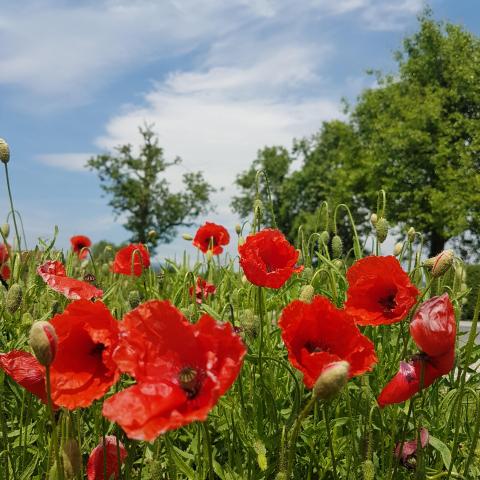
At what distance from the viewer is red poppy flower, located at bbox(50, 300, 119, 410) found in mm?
1207

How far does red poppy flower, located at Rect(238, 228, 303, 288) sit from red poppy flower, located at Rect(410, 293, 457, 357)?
0.47 meters

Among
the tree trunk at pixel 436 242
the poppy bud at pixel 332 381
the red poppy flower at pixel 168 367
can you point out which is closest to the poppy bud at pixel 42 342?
the red poppy flower at pixel 168 367

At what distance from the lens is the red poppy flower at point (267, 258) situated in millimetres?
1657

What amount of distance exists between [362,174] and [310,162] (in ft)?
26.5

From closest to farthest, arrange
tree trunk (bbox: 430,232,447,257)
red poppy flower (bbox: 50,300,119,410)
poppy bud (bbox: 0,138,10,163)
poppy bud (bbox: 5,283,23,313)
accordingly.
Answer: red poppy flower (bbox: 50,300,119,410)
poppy bud (bbox: 5,283,23,313)
poppy bud (bbox: 0,138,10,163)
tree trunk (bbox: 430,232,447,257)

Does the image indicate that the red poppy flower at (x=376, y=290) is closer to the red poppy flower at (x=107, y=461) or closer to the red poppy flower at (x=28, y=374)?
the red poppy flower at (x=107, y=461)

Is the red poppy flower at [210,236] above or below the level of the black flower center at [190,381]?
below

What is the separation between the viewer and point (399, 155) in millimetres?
23828

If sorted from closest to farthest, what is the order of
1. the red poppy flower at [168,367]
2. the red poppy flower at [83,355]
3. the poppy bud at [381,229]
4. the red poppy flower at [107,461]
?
the red poppy flower at [168,367]
the red poppy flower at [83,355]
the red poppy flower at [107,461]
the poppy bud at [381,229]

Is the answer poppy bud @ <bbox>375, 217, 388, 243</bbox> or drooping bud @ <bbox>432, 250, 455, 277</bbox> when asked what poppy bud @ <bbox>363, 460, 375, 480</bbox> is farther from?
poppy bud @ <bbox>375, 217, 388, 243</bbox>

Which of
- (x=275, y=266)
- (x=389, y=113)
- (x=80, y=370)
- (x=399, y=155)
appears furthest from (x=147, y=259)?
(x=389, y=113)

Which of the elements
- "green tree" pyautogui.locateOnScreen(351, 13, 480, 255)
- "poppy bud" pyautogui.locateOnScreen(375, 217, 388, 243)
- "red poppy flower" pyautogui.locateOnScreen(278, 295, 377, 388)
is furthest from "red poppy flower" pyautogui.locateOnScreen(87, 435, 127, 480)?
"green tree" pyautogui.locateOnScreen(351, 13, 480, 255)

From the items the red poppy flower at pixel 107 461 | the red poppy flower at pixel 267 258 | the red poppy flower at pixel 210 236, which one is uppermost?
the red poppy flower at pixel 267 258

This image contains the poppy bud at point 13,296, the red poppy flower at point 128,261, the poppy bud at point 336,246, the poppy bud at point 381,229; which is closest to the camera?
the poppy bud at point 13,296
